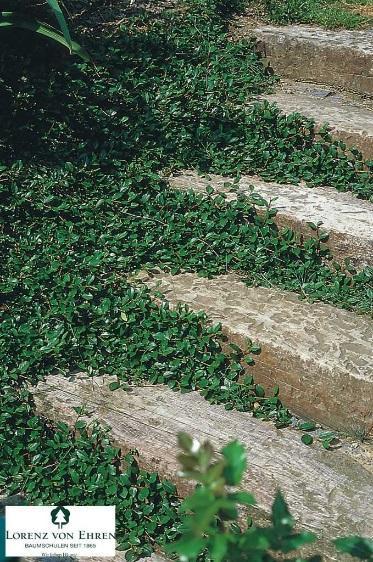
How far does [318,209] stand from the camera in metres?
3.99

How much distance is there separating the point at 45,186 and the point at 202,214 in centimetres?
77

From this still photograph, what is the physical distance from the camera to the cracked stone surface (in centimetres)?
441

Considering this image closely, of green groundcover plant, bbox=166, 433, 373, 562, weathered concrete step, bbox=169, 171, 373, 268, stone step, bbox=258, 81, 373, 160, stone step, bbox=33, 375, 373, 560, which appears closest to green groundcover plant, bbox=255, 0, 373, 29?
stone step, bbox=258, 81, 373, 160

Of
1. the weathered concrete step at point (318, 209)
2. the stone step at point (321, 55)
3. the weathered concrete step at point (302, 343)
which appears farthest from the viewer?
the stone step at point (321, 55)

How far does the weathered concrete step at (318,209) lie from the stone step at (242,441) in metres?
1.03

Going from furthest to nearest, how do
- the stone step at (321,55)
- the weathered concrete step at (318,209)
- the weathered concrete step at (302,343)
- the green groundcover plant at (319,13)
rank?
the green groundcover plant at (319,13) < the stone step at (321,55) < the weathered concrete step at (318,209) < the weathered concrete step at (302,343)

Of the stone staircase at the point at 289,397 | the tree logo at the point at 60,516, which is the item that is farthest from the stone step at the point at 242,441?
the tree logo at the point at 60,516

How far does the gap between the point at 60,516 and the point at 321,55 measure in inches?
135

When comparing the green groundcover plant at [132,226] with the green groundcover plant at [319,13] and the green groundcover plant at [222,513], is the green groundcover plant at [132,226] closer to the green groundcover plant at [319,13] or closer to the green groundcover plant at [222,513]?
the green groundcover plant at [319,13]

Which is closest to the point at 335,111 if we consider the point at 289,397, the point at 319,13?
the point at 319,13

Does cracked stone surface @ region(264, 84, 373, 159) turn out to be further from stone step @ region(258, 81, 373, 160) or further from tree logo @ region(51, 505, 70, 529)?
tree logo @ region(51, 505, 70, 529)

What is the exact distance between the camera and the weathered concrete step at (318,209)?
377 cm

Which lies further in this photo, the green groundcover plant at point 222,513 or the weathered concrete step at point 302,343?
the weathered concrete step at point 302,343

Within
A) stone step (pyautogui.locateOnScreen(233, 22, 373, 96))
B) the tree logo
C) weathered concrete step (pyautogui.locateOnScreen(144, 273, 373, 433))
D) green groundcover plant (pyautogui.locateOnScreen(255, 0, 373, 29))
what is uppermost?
green groundcover plant (pyautogui.locateOnScreen(255, 0, 373, 29))
